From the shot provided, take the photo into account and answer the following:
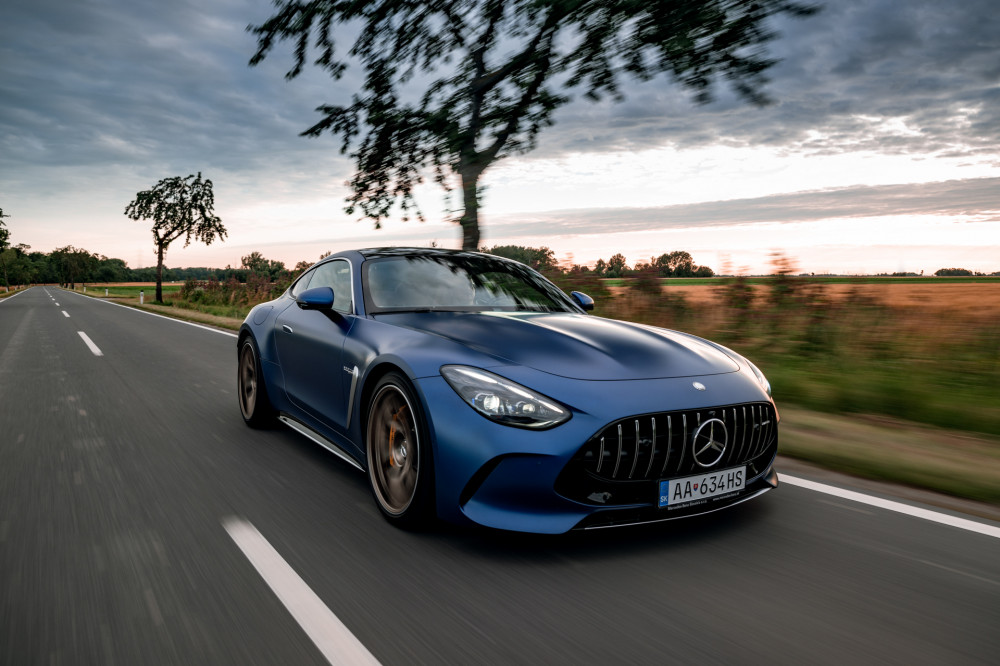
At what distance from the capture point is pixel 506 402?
299 centimetres

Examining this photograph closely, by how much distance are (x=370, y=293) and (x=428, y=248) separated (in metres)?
0.78

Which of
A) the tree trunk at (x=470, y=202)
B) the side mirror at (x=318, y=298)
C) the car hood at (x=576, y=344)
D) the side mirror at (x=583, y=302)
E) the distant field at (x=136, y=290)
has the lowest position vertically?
the distant field at (x=136, y=290)

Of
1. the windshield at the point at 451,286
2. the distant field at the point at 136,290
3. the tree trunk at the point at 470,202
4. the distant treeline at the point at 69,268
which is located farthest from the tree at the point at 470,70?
the distant treeline at the point at 69,268

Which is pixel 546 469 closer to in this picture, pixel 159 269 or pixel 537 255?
pixel 537 255

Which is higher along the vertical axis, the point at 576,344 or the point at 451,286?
the point at 451,286

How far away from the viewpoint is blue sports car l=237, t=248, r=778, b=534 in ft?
9.62

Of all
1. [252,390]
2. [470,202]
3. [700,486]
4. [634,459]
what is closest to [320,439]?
[252,390]

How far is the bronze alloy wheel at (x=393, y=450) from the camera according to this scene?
3391 millimetres

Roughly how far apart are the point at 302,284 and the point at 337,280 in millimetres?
777

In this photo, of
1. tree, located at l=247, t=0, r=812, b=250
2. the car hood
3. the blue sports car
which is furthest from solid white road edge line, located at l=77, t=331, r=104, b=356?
the car hood

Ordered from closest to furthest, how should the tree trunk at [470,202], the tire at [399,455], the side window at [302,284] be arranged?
1. the tire at [399,455]
2. the side window at [302,284]
3. the tree trunk at [470,202]

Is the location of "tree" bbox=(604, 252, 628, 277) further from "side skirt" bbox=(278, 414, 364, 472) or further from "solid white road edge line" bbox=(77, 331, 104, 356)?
"solid white road edge line" bbox=(77, 331, 104, 356)

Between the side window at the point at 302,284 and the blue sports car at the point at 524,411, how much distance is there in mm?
1043

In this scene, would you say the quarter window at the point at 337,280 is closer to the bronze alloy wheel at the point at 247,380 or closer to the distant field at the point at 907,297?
the bronze alloy wheel at the point at 247,380
